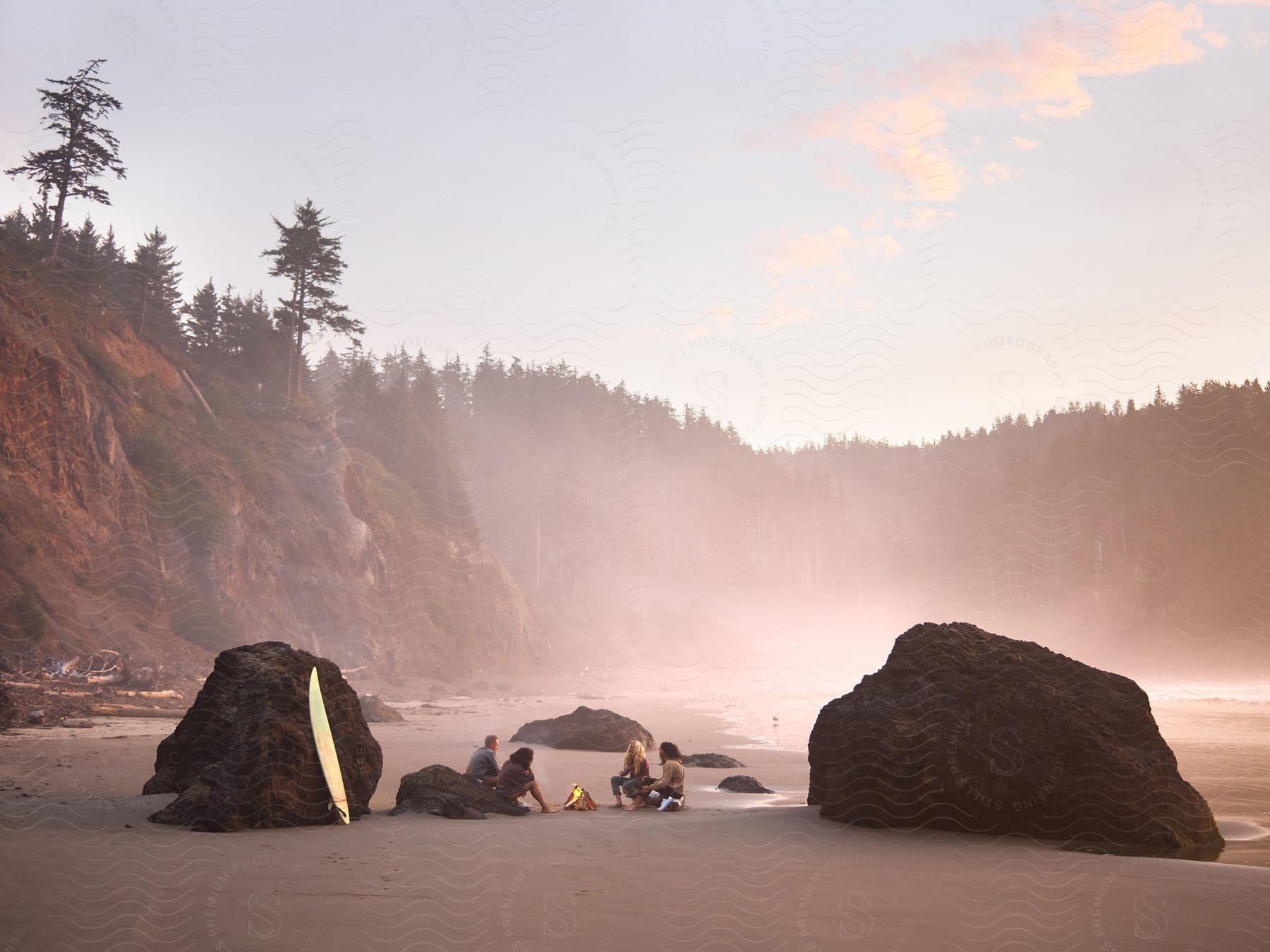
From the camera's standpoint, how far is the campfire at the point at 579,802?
35.2 feet

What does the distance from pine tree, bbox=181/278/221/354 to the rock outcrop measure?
34.9 metres

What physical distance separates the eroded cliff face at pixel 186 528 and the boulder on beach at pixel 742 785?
1843 cm

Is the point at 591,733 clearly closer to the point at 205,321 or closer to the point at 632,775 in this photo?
the point at 632,775

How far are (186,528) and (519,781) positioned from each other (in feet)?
85.8

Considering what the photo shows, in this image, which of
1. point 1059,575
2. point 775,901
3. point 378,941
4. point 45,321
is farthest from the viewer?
point 1059,575

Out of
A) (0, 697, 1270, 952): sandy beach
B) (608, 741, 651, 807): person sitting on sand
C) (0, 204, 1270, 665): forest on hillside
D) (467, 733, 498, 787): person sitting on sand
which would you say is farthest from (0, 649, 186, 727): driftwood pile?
(0, 204, 1270, 665): forest on hillside

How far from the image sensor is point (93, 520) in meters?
27.2

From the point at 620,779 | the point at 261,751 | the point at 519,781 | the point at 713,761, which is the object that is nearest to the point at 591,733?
the point at 713,761

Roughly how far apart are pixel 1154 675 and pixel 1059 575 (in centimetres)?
1781

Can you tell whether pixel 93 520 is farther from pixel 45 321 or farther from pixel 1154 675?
pixel 1154 675

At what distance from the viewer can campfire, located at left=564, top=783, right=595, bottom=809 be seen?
1072cm

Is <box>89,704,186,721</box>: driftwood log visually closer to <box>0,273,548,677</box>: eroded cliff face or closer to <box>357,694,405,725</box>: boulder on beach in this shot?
<box>357,694,405,725</box>: boulder on beach

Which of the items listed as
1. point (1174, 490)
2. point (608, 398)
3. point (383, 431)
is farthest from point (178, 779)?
point (608, 398)

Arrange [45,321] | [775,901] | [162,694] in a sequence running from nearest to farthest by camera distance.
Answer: [775,901] → [162,694] → [45,321]
